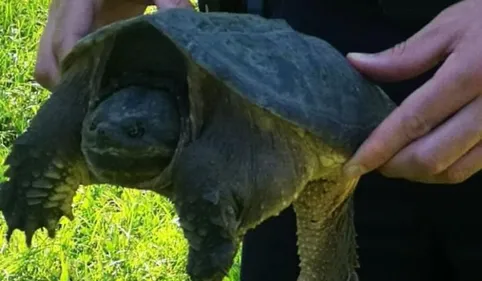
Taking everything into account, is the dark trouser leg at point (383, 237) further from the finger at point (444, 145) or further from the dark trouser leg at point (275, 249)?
the finger at point (444, 145)

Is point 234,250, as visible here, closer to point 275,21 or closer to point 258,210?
point 258,210

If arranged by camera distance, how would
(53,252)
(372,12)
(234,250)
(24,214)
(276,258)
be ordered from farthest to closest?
(53,252)
(276,258)
(372,12)
(24,214)
(234,250)

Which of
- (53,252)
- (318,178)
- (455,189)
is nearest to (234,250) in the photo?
(318,178)

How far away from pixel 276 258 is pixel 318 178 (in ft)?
1.16

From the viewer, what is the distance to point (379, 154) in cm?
98

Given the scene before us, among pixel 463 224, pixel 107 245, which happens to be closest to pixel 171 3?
pixel 463 224

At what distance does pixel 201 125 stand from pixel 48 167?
149 millimetres

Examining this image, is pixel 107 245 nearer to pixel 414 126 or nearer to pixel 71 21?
pixel 71 21

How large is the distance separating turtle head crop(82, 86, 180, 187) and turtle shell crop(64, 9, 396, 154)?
0.13 ft

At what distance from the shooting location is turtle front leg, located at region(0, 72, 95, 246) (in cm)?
100

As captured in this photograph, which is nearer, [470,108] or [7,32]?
[470,108]

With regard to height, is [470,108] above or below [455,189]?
above

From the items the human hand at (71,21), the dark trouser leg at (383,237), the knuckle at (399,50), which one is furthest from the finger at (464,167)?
the human hand at (71,21)

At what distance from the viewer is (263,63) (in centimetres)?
96
